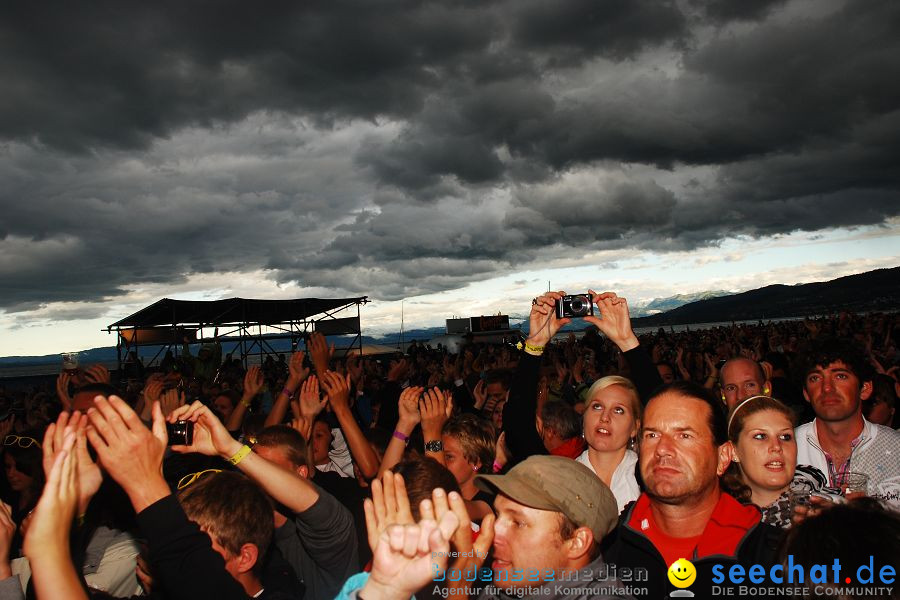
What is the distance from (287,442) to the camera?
3.74 meters

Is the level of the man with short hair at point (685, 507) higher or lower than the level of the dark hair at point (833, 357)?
lower

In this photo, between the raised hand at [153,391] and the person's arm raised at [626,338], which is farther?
the raised hand at [153,391]

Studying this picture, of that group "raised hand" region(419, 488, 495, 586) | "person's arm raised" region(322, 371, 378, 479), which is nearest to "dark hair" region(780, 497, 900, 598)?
"raised hand" region(419, 488, 495, 586)

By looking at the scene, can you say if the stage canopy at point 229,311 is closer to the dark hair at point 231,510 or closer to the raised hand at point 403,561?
the dark hair at point 231,510

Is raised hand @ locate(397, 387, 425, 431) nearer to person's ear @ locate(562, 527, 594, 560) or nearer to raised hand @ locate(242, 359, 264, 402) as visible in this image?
person's ear @ locate(562, 527, 594, 560)

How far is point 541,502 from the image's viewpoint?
7.77ft

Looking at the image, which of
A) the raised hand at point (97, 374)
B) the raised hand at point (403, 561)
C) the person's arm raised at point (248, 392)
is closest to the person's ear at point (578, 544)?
the raised hand at point (403, 561)

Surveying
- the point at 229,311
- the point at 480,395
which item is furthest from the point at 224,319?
the point at 480,395

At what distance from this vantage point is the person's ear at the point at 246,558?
2566 millimetres

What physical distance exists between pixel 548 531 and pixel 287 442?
2074 millimetres

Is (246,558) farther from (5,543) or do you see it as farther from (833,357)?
(833,357)

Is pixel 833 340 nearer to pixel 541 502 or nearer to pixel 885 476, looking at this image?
pixel 885 476

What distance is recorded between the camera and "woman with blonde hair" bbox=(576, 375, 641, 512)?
12.4 feet

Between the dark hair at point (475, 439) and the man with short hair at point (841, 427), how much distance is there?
2.30m
